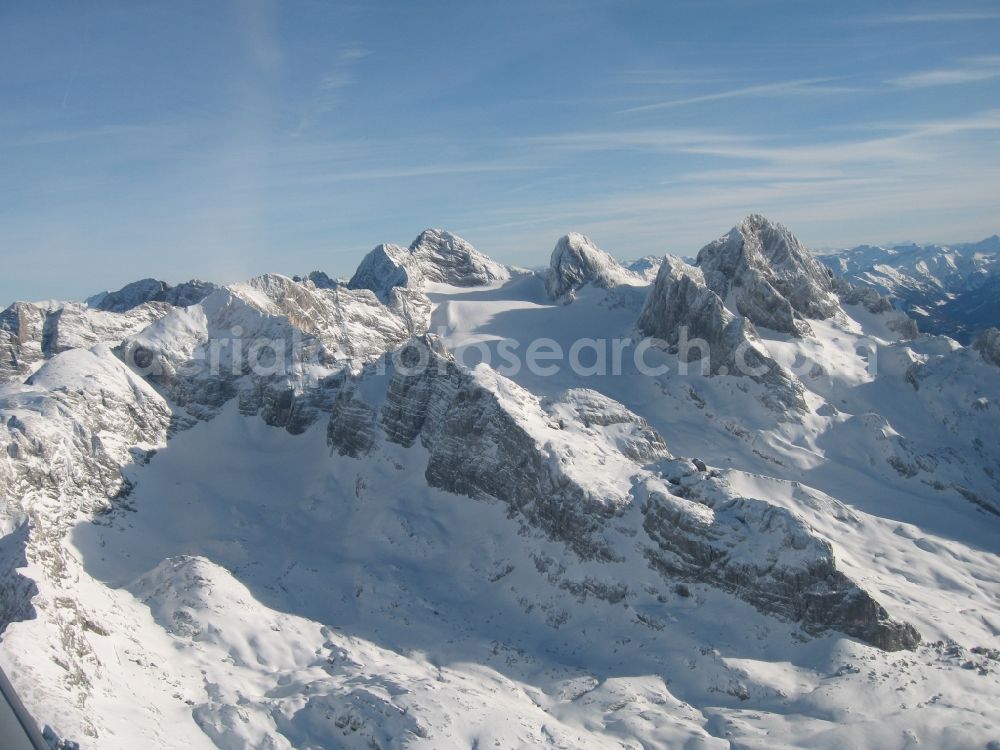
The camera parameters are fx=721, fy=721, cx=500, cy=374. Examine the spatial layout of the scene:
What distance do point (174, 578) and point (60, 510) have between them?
45.4ft

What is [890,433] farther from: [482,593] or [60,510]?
[60,510]

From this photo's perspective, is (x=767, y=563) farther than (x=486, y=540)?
No

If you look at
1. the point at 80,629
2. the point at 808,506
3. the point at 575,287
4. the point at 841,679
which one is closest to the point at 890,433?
the point at 808,506

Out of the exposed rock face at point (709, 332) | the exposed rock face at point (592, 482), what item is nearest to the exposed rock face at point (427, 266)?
the exposed rock face at point (709, 332)

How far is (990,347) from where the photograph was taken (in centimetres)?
12081

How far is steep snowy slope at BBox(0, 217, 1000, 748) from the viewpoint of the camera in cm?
4978

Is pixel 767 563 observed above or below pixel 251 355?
below

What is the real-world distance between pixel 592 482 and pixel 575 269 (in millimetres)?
84133

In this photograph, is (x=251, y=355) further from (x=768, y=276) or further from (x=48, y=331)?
(x=768, y=276)

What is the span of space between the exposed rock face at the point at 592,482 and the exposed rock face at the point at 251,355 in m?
6.80

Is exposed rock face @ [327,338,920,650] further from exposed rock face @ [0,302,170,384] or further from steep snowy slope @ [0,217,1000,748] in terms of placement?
exposed rock face @ [0,302,170,384]

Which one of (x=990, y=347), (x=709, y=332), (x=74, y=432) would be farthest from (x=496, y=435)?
(x=990, y=347)

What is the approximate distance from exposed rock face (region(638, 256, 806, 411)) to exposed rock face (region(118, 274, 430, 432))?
48384 mm

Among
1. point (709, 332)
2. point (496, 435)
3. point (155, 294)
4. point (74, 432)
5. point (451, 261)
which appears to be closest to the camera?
point (74, 432)
